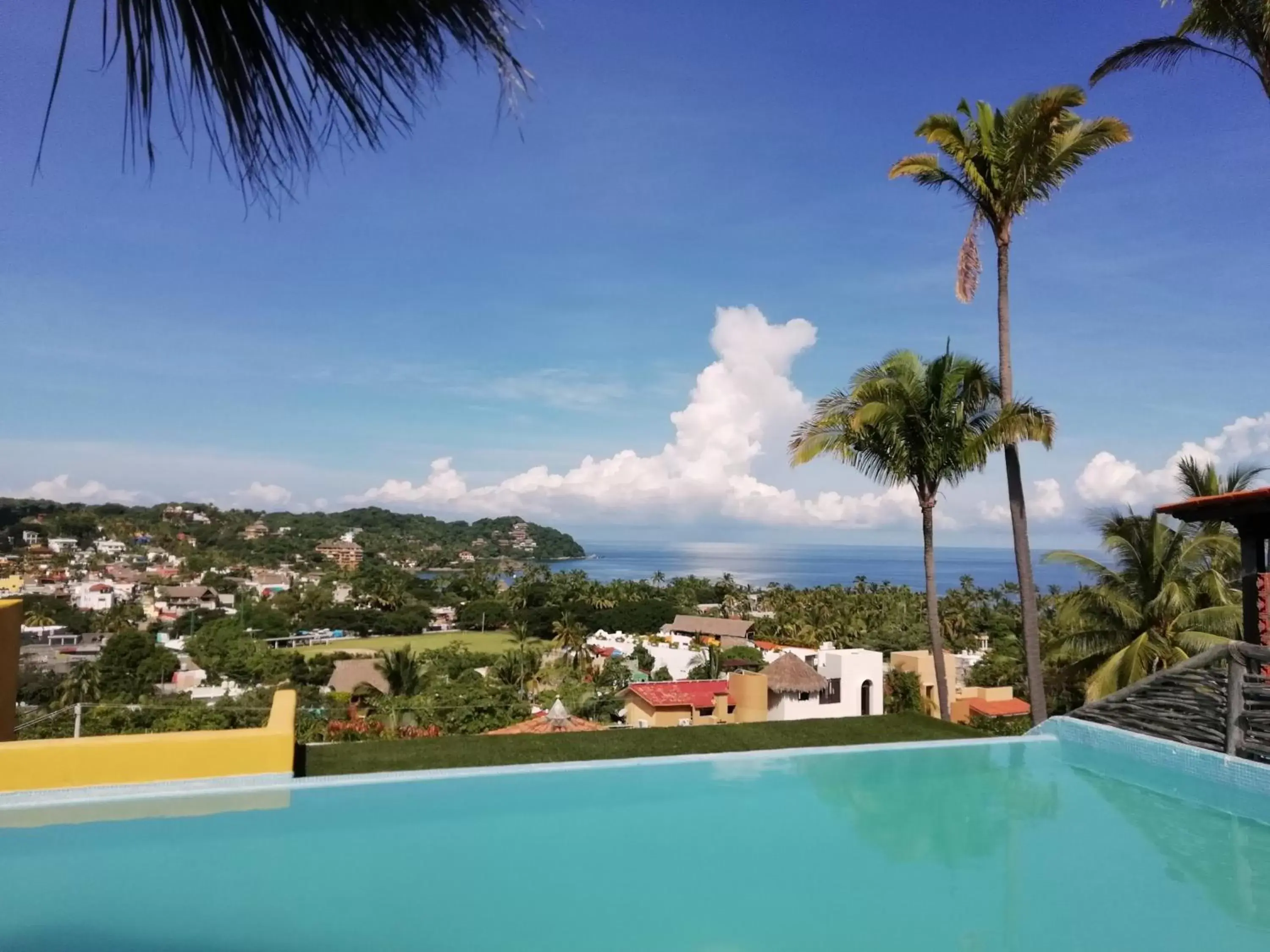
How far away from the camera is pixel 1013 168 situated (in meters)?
11.1

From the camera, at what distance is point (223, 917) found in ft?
14.0

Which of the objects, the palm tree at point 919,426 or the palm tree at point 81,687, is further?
the palm tree at point 81,687

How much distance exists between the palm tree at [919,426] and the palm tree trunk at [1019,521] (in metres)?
0.71

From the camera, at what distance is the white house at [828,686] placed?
2386cm

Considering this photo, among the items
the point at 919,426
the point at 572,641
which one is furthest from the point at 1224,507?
the point at 572,641

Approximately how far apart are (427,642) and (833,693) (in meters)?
59.6

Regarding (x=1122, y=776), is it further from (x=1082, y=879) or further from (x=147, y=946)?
(x=147, y=946)

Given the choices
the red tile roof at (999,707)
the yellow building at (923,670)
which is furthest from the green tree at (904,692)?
the red tile roof at (999,707)

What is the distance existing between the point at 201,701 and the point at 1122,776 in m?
37.5

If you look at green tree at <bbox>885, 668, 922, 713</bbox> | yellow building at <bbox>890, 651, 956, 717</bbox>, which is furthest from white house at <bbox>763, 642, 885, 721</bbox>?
yellow building at <bbox>890, 651, 956, 717</bbox>

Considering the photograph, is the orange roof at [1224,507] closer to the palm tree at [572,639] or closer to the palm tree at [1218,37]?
the palm tree at [1218,37]

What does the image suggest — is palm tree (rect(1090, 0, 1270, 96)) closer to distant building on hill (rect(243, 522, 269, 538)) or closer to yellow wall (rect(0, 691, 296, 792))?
yellow wall (rect(0, 691, 296, 792))

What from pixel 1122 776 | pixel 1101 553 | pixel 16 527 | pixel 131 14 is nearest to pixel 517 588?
pixel 16 527

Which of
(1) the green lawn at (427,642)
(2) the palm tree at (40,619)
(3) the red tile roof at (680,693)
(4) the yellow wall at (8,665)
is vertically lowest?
(1) the green lawn at (427,642)
